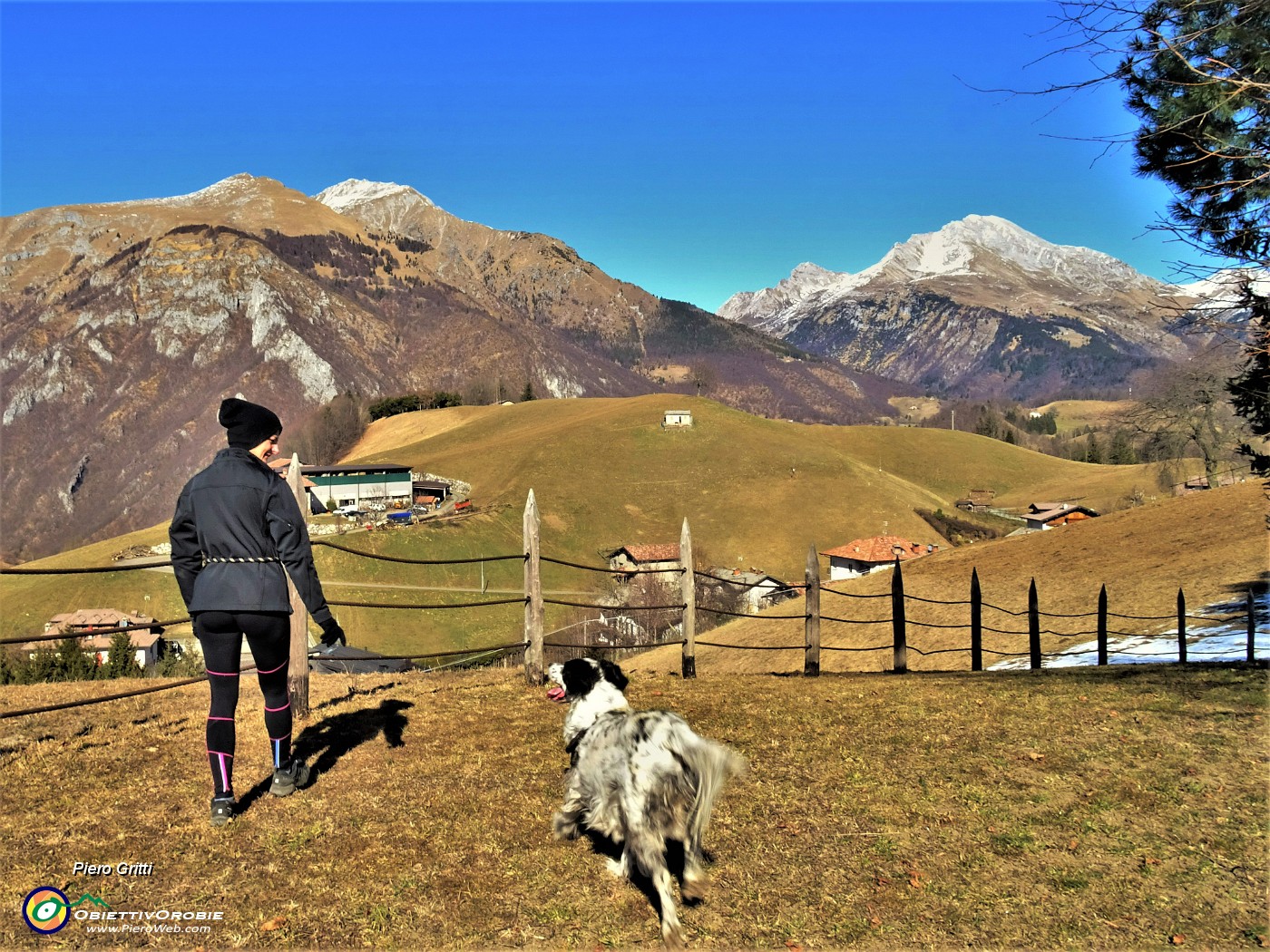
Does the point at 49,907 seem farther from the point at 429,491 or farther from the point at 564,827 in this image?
the point at 429,491

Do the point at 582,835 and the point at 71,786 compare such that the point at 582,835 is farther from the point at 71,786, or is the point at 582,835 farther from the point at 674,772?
the point at 71,786

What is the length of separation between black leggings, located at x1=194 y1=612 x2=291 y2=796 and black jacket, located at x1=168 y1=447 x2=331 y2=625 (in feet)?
0.34

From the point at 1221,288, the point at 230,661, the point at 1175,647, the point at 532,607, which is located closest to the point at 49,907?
the point at 230,661

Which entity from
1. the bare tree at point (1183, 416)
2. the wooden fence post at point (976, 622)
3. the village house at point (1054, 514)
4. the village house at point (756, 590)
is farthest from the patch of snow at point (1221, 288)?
the village house at point (1054, 514)

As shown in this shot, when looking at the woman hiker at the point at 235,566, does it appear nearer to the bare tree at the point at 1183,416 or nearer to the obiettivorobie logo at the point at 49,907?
the obiettivorobie logo at the point at 49,907

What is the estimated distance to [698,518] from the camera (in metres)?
94.8

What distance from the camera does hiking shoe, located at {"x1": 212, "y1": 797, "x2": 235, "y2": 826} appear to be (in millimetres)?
6250

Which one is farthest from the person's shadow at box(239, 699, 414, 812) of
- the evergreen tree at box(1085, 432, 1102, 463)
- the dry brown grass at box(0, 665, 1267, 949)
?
the evergreen tree at box(1085, 432, 1102, 463)

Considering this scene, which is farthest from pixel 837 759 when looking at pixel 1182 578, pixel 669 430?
pixel 669 430

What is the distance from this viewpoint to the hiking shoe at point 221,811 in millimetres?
6250

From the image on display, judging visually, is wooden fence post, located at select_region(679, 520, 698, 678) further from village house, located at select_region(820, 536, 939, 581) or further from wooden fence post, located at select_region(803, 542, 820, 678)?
village house, located at select_region(820, 536, 939, 581)

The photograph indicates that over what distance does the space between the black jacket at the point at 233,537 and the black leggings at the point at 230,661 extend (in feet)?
0.34

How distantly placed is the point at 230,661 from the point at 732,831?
13.1 ft

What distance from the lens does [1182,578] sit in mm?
28766
